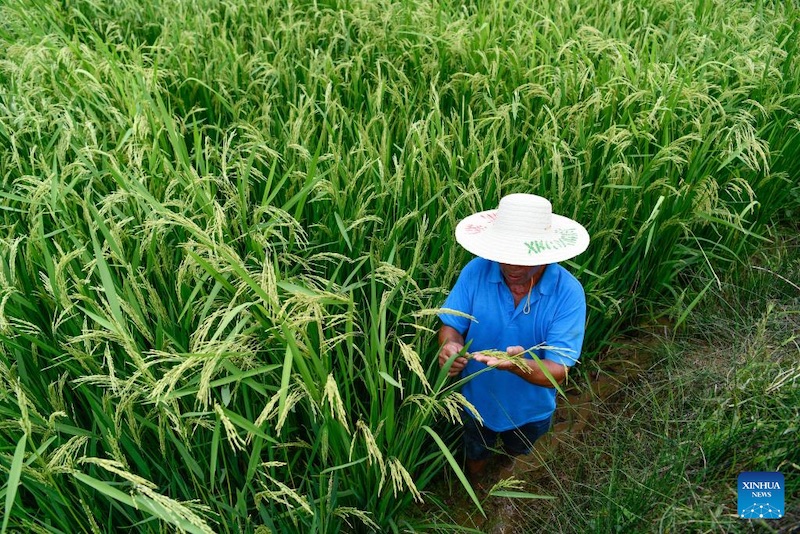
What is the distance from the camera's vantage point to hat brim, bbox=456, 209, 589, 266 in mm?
1635

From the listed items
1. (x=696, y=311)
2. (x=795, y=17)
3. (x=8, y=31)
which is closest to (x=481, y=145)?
(x=696, y=311)

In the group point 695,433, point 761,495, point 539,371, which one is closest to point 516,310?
point 539,371

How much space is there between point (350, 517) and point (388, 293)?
0.69m

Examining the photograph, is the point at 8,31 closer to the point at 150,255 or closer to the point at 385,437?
the point at 150,255

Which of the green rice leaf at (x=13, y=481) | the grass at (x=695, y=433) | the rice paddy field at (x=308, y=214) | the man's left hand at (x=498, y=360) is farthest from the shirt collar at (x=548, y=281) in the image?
the green rice leaf at (x=13, y=481)

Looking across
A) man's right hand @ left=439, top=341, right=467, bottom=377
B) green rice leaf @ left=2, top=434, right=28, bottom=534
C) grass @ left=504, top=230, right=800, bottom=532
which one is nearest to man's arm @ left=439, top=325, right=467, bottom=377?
man's right hand @ left=439, top=341, right=467, bottom=377

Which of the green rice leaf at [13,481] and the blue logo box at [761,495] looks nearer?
the green rice leaf at [13,481]

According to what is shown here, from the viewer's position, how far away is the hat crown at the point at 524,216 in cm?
169

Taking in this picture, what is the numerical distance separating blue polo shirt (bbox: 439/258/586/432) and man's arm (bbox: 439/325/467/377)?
0.07ft

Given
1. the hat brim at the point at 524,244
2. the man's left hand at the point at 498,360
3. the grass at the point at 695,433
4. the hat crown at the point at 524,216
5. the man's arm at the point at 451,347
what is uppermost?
the hat crown at the point at 524,216

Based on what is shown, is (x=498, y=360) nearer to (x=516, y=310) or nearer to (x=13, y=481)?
(x=516, y=310)

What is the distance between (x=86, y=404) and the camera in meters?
1.76

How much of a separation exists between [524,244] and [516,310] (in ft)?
0.77

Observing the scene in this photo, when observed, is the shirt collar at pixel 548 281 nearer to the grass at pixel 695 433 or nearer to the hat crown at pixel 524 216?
the hat crown at pixel 524 216
